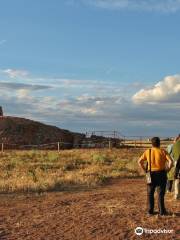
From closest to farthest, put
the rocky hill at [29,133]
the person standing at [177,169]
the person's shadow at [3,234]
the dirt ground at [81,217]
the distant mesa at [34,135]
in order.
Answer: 1. the person's shadow at [3,234]
2. the dirt ground at [81,217]
3. the person standing at [177,169]
4. the distant mesa at [34,135]
5. the rocky hill at [29,133]

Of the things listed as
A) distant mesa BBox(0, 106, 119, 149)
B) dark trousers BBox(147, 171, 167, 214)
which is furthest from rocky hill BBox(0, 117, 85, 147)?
dark trousers BBox(147, 171, 167, 214)

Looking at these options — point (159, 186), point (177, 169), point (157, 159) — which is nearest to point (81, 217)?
point (159, 186)

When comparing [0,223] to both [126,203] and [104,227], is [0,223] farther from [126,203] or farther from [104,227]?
[126,203]

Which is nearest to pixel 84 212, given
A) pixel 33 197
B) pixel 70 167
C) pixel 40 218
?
pixel 40 218

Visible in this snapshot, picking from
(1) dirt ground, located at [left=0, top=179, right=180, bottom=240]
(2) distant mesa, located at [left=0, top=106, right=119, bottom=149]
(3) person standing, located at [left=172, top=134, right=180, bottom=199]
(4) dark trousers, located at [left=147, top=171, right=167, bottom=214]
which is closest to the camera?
(1) dirt ground, located at [left=0, top=179, right=180, bottom=240]

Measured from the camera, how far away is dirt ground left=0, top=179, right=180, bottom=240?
33.2ft

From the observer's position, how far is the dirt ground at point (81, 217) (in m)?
10.1

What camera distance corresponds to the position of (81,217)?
11.7m

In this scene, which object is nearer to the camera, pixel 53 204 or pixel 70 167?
pixel 53 204

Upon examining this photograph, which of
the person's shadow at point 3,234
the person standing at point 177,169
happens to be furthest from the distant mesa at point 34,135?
the person's shadow at point 3,234

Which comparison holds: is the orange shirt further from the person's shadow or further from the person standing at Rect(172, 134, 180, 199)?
the person's shadow

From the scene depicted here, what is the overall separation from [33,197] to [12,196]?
721mm

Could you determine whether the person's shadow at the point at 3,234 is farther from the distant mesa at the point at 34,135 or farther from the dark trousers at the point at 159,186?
the distant mesa at the point at 34,135

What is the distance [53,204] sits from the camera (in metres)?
13.8
